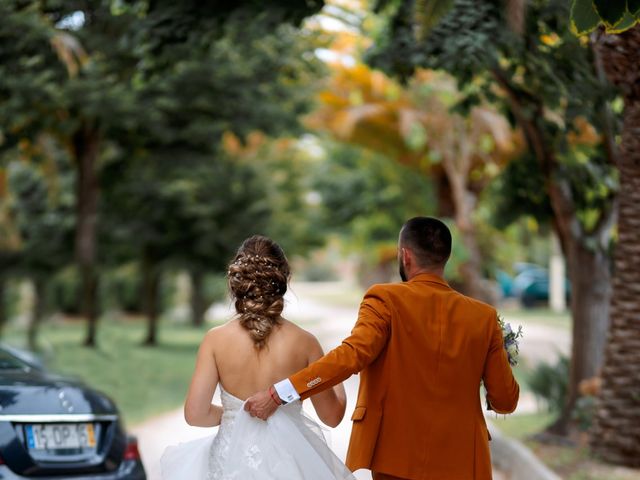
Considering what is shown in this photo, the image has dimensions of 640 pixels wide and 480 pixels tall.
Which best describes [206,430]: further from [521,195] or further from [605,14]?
[605,14]

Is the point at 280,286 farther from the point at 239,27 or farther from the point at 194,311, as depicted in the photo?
the point at 194,311

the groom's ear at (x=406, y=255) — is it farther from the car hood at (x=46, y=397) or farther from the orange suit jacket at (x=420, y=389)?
the car hood at (x=46, y=397)

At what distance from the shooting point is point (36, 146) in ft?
57.8

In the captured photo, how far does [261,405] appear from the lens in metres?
4.28

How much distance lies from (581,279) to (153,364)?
13.3 metres

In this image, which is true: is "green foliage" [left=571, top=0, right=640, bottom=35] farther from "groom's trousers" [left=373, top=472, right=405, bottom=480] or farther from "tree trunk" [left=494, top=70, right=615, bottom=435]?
"tree trunk" [left=494, top=70, right=615, bottom=435]

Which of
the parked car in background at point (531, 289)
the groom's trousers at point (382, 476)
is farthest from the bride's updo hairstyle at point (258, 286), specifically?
the parked car in background at point (531, 289)

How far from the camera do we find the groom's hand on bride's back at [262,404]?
4.28m

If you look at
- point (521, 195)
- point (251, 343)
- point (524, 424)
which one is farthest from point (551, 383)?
point (251, 343)

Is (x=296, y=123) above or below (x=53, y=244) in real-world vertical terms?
above

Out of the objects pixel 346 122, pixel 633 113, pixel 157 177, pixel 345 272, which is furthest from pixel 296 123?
pixel 345 272

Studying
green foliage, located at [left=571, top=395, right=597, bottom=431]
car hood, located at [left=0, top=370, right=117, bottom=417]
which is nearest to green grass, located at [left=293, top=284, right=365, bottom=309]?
green foliage, located at [left=571, top=395, right=597, bottom=431]

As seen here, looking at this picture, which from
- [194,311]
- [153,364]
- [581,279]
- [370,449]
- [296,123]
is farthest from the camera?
[194,311]

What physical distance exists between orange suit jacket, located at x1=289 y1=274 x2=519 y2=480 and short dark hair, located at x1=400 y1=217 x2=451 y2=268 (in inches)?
6.3
